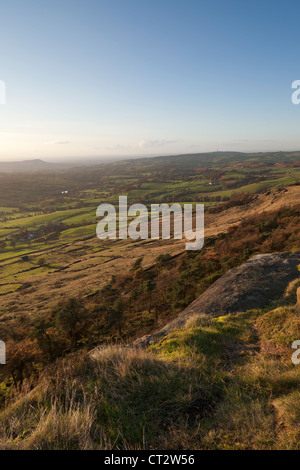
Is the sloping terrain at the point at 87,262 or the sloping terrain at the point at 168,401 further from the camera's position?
the sloping terrain at the point at 87,262

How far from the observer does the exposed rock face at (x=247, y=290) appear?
9.34 metres

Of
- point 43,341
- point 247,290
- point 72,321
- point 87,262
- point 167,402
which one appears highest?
point 167,402

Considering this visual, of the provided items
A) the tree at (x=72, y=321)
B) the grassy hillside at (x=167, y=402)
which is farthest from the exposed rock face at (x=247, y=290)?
the tree at (x=72, y=321)

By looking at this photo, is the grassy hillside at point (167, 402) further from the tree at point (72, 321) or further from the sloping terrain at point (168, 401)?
the tree at point (72, 321)

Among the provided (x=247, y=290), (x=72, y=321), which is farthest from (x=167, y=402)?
(x=72, y=321)

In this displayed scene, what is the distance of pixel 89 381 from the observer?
4.44 m

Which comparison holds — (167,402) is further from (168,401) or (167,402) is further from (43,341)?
(43,341)

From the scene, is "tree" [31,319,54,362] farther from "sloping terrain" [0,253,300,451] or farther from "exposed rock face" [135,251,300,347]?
"sloping terrain" [0,253,300,451]

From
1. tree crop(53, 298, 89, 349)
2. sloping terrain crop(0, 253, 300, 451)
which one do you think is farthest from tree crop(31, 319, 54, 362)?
sloping terrain crop(0, 253, 300, 451)

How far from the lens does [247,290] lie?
10555mm
